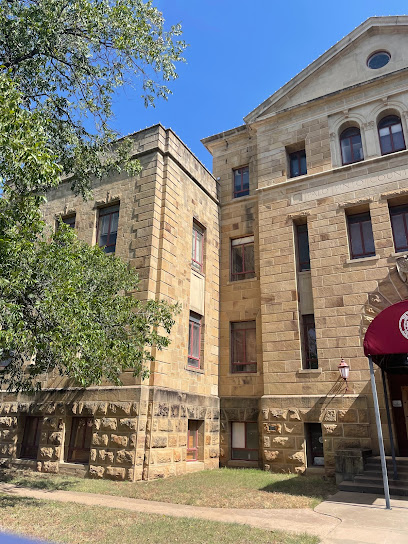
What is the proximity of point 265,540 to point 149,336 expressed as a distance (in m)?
Answer: 6.60

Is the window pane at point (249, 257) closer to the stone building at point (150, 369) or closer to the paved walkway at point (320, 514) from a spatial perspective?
the stone building at point (150, 369)

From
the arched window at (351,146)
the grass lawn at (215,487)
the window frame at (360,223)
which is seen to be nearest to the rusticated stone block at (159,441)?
the grass lawn at (215,487)

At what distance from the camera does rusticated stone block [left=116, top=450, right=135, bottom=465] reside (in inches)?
470

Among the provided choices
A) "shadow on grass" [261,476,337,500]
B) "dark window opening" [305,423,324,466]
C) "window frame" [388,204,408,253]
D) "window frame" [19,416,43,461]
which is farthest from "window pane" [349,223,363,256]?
"window frame" [19,416,43,461]

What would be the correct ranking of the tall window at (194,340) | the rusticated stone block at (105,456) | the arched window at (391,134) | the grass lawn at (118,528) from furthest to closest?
1. the arched window at (391,134)
2. the tall window at (194,340)
3. the rusticated stone block at (105,456)
4. the grass lawn at (118,528)

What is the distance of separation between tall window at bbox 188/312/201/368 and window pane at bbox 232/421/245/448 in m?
2.76

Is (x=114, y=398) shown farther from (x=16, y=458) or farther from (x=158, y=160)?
(x=158, y=160)

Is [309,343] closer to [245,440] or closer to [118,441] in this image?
[245,440]

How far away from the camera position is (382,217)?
49.9 feet

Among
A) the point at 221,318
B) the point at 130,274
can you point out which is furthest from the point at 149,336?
the point at 221,318

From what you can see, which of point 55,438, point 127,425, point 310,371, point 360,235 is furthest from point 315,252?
point 55,438

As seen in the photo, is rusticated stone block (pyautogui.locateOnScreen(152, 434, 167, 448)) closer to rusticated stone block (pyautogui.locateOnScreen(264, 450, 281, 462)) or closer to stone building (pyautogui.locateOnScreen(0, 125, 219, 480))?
stone building (pyautogui.locateOnScreen(0, 125, 219, 480))

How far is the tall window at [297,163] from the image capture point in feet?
59.1

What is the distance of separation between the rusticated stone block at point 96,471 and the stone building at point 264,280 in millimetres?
81
